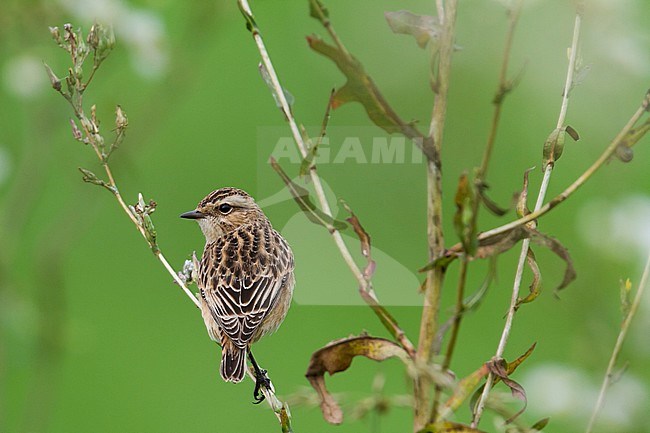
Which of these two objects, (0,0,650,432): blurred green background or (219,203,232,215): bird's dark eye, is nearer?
(219,203,232,215): bird's dark eye

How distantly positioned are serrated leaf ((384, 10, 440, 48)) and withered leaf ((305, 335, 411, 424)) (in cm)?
56

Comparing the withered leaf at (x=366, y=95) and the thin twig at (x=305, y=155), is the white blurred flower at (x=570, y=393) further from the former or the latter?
the withered leaf at (x=366, y=95)

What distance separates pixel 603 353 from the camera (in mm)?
2518

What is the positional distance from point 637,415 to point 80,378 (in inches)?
283

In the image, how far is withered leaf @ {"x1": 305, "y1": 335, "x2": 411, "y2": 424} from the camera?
5.67ft

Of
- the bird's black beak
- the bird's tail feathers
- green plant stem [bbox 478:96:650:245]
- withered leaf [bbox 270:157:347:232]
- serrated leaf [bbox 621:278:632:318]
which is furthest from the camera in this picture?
the bird's black beak

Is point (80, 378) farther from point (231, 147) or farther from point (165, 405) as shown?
point (231, 147)

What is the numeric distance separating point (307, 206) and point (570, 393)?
1.85 metres

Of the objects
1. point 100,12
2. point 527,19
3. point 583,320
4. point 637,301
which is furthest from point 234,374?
point 527,19

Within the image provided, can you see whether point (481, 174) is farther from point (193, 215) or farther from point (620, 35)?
point (620, 35)

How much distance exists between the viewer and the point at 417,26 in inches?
69.1

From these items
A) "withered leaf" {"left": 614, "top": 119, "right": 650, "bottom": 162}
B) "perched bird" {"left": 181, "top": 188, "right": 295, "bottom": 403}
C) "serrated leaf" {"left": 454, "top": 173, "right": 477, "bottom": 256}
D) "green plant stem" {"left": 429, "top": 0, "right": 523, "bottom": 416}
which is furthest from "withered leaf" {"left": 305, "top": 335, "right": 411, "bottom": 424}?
"perched bird" {"left": 181, "top": 188, "right": 295, "bottom": 403}

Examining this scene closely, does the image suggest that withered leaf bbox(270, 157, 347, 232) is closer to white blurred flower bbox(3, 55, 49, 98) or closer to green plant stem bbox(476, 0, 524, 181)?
green plant stem bbox(476, 0, 524, 181)

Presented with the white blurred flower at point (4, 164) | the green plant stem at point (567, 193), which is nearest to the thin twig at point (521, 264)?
the green plant stem at point (567, 193)
